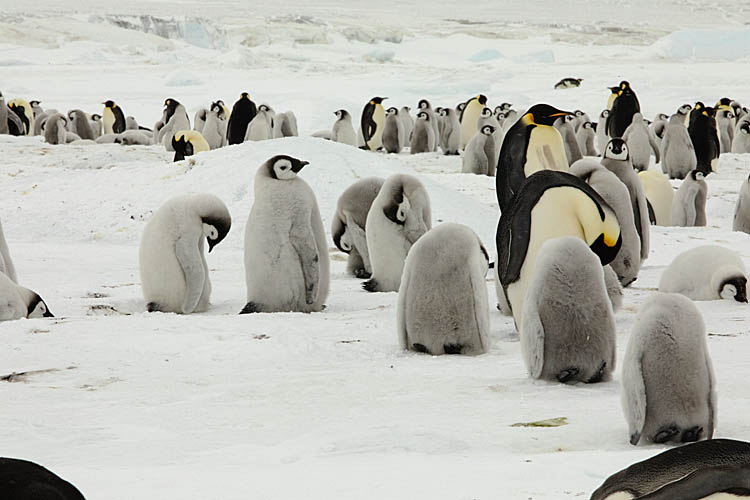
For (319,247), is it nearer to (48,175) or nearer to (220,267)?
(220,267)

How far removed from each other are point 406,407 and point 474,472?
3.69 ft

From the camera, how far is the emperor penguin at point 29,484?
50.1 inches

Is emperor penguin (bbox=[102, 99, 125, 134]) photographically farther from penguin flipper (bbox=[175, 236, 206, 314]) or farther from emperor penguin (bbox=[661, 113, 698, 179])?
penguin flipper (bbox=[175, 236, 206, 314])

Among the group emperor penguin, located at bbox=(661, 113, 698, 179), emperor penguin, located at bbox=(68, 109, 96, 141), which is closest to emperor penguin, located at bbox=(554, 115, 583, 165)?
emperor penguin, located at bbox=(661, 113, 698, 179)

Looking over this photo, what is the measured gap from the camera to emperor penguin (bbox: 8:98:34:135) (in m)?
22.3

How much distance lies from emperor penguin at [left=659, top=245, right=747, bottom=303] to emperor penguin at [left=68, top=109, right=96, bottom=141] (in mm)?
16978

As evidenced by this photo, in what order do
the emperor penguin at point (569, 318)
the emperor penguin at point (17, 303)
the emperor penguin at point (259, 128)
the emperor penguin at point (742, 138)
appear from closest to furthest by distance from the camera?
the emperor penguin at point (569, 318), the emperor penguin at point (17, 303), the emperor penguin at point (259, 128), the emperor penguin at point (742, 138)

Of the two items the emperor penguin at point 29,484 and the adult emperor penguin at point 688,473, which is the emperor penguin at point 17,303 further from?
the adult emperor penguin at point 688,473

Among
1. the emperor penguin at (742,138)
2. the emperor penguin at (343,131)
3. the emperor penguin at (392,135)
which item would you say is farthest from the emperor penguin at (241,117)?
the emperor penguin at (742,138)

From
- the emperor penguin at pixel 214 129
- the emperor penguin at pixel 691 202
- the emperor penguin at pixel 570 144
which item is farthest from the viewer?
the emperor penguin at pixel 214 129

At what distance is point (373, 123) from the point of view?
21.1 m

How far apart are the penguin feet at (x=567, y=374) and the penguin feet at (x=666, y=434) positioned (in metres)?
0.83

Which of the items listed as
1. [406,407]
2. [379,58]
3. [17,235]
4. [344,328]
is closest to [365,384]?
[406,407]

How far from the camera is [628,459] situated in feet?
8.46
